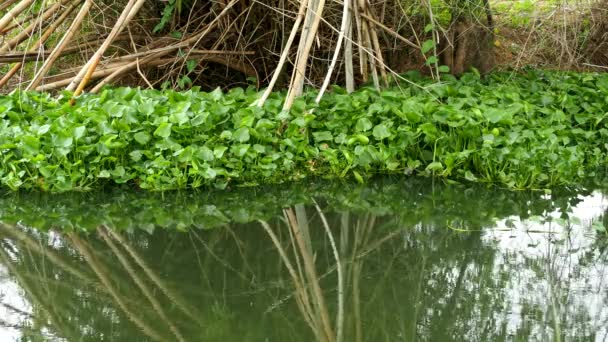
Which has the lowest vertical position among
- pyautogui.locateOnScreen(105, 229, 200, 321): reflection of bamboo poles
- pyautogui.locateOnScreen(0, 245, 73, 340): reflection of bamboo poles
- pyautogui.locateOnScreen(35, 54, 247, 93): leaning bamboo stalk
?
pyautogui.locateOnScreen(105, 229, 200, 321): reflection of bamboo poles

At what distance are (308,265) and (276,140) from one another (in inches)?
55.1

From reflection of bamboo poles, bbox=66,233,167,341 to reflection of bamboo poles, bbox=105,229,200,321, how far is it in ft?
0.52

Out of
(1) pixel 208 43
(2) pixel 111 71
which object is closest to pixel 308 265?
(2) pixel 111 71

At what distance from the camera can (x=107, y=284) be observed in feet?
11.3

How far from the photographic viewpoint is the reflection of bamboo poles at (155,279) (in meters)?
3.19

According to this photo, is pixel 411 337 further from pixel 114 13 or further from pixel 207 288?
pixel 114 13

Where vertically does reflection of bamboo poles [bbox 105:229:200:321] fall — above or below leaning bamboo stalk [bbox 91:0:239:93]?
below

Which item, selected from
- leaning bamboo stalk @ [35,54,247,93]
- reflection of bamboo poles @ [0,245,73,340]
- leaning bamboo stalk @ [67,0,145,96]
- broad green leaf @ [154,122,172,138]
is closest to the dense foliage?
broad green leaf @ [154,122,172,138]

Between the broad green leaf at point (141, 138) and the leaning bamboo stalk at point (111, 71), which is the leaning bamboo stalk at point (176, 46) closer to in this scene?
the leaning bamboo stalk at point (111, 71)

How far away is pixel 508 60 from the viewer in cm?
756

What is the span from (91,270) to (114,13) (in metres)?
3.54

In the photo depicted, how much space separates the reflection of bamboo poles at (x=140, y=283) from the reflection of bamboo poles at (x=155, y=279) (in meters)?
0.04

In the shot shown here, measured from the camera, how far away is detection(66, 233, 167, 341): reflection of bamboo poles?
2977mm

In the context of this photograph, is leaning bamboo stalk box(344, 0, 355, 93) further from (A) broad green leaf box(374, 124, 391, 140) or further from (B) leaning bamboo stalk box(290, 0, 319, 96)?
(A) broad green leaf box(374, 124, 391, 140)
